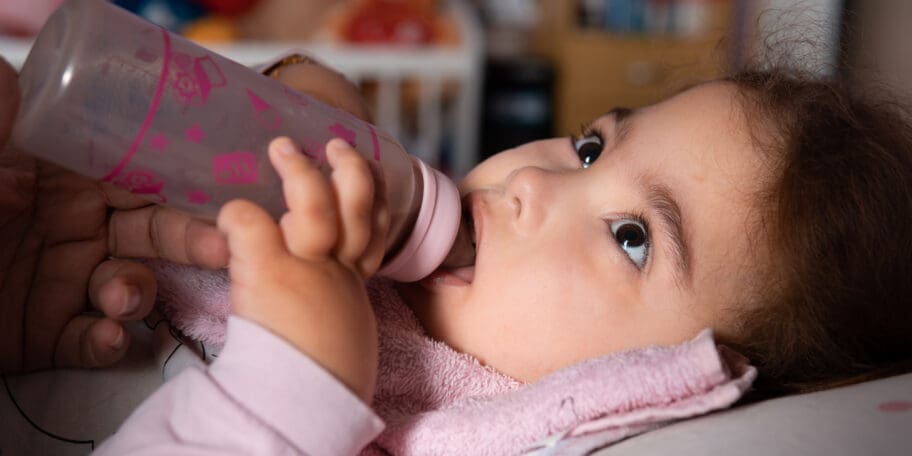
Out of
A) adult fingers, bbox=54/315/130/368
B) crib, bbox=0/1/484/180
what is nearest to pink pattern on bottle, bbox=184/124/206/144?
adult fingers, bbox=54/315/130/368

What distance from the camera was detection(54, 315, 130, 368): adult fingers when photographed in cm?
80

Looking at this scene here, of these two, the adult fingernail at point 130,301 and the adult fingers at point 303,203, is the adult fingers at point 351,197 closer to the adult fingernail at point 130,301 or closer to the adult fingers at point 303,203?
the adult fingers at point 303,203

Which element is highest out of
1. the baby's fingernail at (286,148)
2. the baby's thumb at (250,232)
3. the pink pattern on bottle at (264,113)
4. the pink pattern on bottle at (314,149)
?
the pink pattern on bottle at (264,113)

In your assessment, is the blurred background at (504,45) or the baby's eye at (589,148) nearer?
the baby's eye at (589,148)

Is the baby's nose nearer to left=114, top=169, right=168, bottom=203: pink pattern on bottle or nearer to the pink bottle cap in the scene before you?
the pink bottle cap

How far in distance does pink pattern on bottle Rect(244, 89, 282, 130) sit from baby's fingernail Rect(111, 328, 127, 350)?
27 cm

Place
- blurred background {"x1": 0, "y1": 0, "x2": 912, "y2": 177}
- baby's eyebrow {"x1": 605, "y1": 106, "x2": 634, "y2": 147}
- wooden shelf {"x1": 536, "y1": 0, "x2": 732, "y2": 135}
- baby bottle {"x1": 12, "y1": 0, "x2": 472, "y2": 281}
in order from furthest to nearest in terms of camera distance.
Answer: wooden shelf {"x1": 536, "y1": 0, "x2": 732, "y2": 135}, blurred background {"x1": 0, "y1": 0, "x2": 912, "y2": 177}, baby's eyebrow {"x1": 605, "y1": 106, "x2": 634, "y2": 147}, baby bottle {"x1": 12, "y1": 0, "x2": 472, "y2": 281}

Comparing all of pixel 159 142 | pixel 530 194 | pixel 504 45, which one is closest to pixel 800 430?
pixel 530 194

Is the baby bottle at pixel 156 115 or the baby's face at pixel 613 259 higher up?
the baby bottle at pixel 156 115

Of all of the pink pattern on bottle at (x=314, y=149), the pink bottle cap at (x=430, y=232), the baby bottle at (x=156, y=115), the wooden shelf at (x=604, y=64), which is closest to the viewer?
the baby bottle at (x=156, y=115)

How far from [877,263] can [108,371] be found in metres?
0.84

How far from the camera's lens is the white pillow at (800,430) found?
0.66 metres

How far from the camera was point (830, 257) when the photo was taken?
2.89 feet

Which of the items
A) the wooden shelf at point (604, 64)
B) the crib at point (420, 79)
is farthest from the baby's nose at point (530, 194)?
the wooden shelf at point (604, 64)
